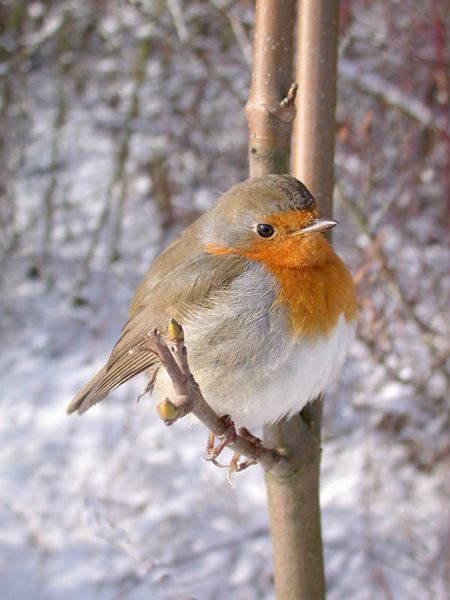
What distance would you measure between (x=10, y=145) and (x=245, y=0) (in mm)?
2674

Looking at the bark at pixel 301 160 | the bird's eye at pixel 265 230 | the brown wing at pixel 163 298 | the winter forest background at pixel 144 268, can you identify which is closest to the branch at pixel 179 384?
the bark at pixel 301 160

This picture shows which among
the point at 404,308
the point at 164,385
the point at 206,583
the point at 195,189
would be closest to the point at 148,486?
the point at 206,583

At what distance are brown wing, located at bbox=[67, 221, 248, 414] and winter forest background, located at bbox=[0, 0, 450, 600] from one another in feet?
4.35

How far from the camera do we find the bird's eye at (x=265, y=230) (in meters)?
1.74

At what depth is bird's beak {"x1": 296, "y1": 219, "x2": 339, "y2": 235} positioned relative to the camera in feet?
5.24

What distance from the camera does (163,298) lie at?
1807 mm

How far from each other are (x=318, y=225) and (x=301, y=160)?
152mm

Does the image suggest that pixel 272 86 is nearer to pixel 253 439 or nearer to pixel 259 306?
pixel 259 306

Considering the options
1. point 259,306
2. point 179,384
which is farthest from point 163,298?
point 179,384

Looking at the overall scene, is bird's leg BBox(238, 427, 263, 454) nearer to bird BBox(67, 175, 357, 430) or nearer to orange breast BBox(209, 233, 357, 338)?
bird BBox(67, 175, 357, 430)

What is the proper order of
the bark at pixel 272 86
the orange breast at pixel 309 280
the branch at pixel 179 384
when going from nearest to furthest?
1. the branch at pixel 179 384
2. the bark at pixel 272 86
3. the orange breast at pixel 309 280

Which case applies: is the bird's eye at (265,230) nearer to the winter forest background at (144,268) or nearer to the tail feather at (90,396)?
the tail feather at (90,396)

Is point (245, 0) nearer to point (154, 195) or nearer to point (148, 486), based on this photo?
point (154, 195)

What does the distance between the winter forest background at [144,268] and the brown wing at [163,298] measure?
1.32 metres
